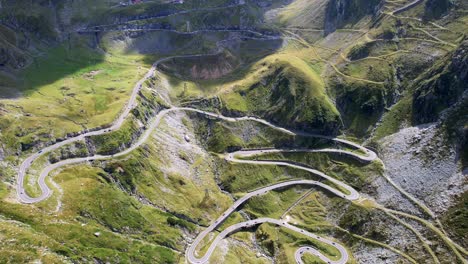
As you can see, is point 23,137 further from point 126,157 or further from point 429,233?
point 429,233

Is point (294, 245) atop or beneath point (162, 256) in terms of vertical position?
beneath

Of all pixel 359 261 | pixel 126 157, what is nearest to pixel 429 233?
pixel 359 261

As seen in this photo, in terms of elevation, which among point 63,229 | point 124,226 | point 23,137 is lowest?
point 124,226

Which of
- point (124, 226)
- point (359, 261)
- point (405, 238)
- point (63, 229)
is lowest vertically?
point (359, 261)

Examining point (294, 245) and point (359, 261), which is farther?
point (294, 245)

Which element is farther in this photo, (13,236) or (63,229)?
(63,229)

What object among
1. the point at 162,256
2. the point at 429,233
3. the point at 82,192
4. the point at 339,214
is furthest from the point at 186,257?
the point at 429,233

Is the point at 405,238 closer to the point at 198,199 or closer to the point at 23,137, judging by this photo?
the point at 198,199

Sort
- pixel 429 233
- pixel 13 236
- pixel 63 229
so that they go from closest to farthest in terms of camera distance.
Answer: pixel 13 236
pixel 63 229
pixel 429 233

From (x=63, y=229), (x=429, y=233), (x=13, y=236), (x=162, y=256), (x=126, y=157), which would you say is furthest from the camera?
(x=126, y=157)
